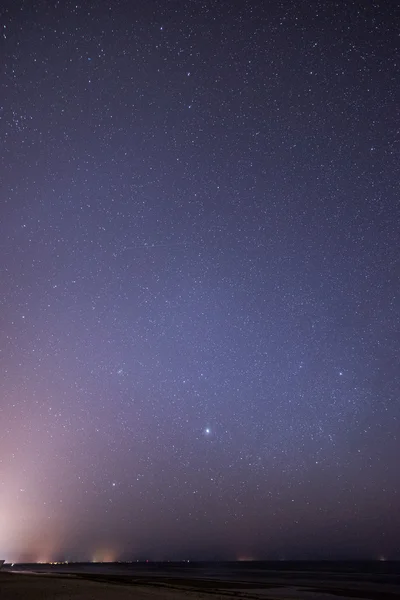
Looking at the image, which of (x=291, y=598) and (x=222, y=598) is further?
(x=291, y=598)

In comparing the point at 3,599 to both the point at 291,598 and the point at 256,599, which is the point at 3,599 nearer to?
the point at 256,599

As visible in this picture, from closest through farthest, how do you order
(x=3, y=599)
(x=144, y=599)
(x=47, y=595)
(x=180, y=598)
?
(x=3, y=599) < (x=47, y=595) < (x=144, y=599) < (x=180, y=598)

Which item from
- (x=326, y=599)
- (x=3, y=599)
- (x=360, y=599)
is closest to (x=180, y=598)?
(x=3, y=599)

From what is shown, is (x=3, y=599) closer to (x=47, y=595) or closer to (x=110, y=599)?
(x=47, y=595)

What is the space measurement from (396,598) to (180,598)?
861 inches

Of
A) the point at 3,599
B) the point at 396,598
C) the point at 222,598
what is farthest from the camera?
the point at 396,598

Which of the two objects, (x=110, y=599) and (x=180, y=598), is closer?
(x=110, y=599)

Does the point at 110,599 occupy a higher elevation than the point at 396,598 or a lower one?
higher

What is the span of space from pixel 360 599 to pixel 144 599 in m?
21.6

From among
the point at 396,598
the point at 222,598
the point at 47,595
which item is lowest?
the point at 396,598

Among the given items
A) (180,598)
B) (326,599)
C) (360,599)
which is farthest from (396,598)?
(180,598)

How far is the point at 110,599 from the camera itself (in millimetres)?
21875

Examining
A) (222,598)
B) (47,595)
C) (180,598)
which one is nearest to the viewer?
(47,595)

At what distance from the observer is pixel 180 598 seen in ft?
86.4
